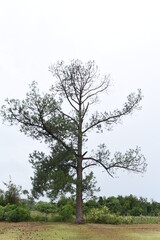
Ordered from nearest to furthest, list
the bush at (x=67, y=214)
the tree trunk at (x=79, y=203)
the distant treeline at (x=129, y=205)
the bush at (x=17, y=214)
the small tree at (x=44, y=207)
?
the tree trunk at (x=79, y=203), the bush at (x=17, y=214), the bush at (x=67, y=214), the small tree at (x=44, y=207), the distant treeline at (x=129, y=205)

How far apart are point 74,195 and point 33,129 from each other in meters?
4.91

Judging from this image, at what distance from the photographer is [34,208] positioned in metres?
25.4

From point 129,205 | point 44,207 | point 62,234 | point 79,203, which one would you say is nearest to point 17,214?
point 44,207

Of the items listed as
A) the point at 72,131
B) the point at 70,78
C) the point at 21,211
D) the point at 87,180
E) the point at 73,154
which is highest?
the point at 70,78

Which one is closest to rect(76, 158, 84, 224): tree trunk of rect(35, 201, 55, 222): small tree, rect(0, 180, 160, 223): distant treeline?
rect(0, 180, 160, 223): distant treeline

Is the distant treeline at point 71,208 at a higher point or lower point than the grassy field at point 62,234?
higher

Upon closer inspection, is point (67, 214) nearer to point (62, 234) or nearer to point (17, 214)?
point (17, 214)

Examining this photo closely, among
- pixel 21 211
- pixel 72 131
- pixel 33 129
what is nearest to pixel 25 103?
pixel 33 129

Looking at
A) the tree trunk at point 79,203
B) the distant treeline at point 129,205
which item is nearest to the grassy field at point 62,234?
the tree trunk at point 79,203

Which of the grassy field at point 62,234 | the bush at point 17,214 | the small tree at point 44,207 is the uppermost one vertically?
the small tree at point 44,207

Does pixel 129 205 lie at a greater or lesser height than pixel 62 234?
greater

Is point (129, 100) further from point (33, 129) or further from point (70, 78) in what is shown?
point (33, 129)

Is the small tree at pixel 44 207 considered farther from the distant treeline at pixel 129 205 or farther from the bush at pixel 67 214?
the distant treeline at pixel 129 205

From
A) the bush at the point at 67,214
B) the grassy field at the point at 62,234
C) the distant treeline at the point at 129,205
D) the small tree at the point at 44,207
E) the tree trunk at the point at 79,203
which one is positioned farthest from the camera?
the distant treeline at the point at 129,205
